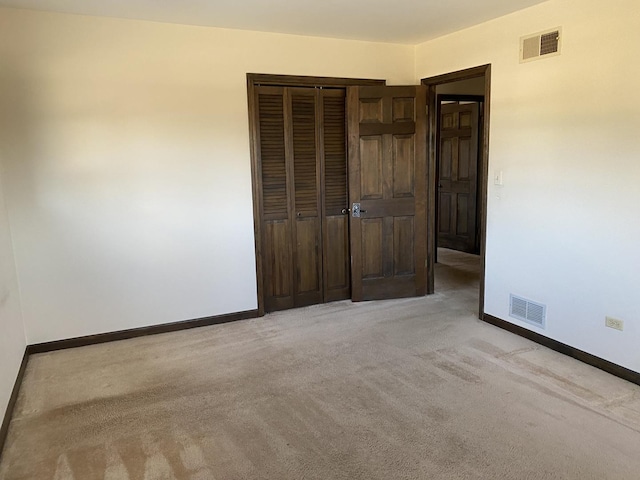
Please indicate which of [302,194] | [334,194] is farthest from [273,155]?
[334,194]

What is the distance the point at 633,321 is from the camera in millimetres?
3039

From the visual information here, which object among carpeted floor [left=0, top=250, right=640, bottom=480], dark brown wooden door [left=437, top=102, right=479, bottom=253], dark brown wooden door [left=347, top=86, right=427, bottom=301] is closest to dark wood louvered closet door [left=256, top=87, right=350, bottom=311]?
dark brown wooden door [left=347, top=86, right=427, bottom=301]

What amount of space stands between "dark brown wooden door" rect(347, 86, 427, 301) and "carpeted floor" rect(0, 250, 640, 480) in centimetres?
89

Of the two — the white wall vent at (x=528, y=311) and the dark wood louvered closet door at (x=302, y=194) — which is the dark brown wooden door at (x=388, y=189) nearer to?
the dark wood louvered closet door at (x=302, y=194)

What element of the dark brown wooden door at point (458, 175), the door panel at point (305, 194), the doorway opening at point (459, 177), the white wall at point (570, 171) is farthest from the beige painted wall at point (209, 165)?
the dark brown wooden door at point (458, 175)

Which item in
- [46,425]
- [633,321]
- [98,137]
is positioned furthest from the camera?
[98,137]

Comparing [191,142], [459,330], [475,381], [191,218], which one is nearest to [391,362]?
[475,381]

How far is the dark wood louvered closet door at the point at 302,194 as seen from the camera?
438cm

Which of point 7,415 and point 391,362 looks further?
point 391,362

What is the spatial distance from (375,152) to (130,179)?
2.23 m

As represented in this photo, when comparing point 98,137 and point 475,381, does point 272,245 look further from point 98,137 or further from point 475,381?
point 475,381

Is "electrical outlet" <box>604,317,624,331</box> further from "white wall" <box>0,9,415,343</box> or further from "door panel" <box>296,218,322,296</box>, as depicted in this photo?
"white wall" <box>0,9,415,343</box>

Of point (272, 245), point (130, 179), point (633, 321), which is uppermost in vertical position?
point (130, 179)

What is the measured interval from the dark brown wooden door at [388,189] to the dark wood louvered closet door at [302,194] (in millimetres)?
174
